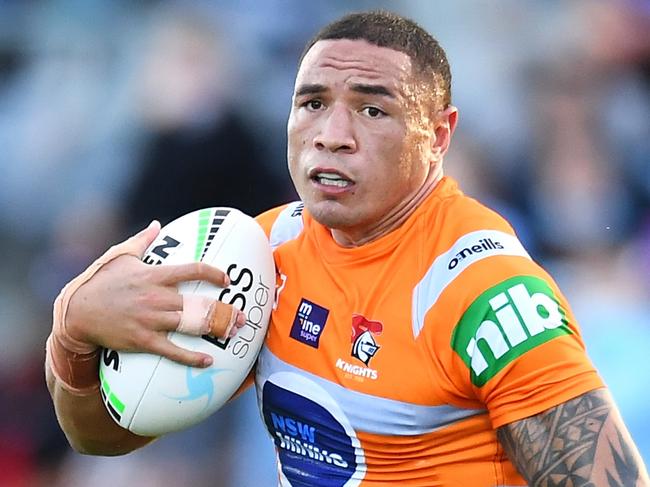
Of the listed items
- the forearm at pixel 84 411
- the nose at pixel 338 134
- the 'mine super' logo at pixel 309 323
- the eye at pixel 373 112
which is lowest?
the forearm at pixel 84 411

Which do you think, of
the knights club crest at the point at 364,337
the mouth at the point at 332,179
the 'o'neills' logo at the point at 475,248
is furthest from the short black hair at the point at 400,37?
the knights club crest at the point at 364,337

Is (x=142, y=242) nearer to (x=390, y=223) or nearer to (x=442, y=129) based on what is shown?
(x=390, y=223)

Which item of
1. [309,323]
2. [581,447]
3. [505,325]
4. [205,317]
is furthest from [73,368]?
[581,447]

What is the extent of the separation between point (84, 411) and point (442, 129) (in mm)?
1288

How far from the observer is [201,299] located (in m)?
2.75

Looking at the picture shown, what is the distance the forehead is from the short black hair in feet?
0.08

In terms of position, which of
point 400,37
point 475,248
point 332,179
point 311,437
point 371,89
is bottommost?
point 311,437

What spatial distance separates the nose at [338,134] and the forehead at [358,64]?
9 centimetres

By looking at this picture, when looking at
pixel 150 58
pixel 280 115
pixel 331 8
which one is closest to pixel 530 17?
pixel 331 8

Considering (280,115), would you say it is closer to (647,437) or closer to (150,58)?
(150,58)

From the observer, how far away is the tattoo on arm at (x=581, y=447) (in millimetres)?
2375

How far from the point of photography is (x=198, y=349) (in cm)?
277

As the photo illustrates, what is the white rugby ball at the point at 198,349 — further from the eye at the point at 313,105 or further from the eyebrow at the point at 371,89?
the eyebrow at the point at 371,89

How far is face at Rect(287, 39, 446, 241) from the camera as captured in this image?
2797 millimetres
